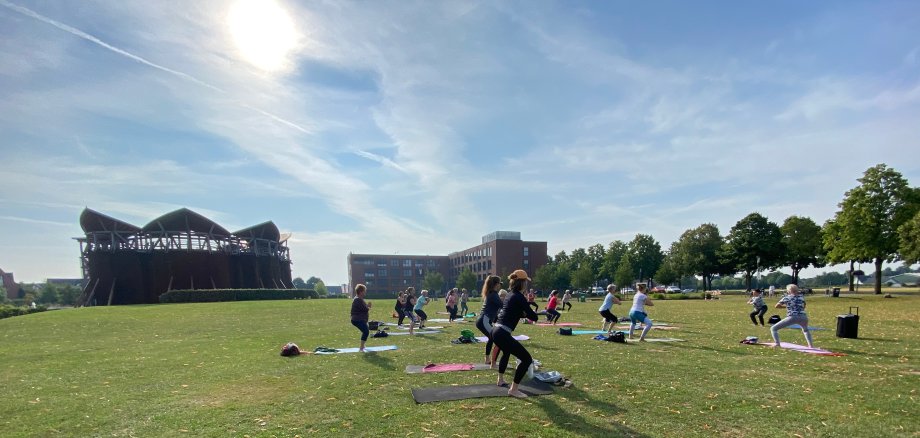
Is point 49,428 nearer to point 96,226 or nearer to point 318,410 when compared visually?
point 318,410

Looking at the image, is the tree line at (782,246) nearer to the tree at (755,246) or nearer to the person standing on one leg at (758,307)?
the tree at (755,246)

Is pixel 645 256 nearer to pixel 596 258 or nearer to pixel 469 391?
pixel 596 258

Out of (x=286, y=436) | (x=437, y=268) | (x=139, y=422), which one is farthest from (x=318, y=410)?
(x=437, y=268)

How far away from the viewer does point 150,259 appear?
74688 millimetres

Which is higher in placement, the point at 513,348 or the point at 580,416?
the point at 513,348

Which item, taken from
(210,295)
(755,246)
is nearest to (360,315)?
(210,295)

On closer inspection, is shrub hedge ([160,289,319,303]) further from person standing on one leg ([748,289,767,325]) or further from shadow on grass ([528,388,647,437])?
shadow on grass ([528,388,647,437])

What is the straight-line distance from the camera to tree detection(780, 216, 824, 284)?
233 feet

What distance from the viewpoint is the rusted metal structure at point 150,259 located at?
7369cm

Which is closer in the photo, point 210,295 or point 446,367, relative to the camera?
point 446,367

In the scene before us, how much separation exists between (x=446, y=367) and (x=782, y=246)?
78.4 meters

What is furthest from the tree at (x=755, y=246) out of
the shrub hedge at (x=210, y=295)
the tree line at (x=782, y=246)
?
the shrub hedge at (x=210, y=295)

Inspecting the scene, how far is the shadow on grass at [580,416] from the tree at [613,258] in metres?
86.5

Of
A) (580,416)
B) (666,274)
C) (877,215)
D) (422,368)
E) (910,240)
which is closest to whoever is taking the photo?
(580,416)
